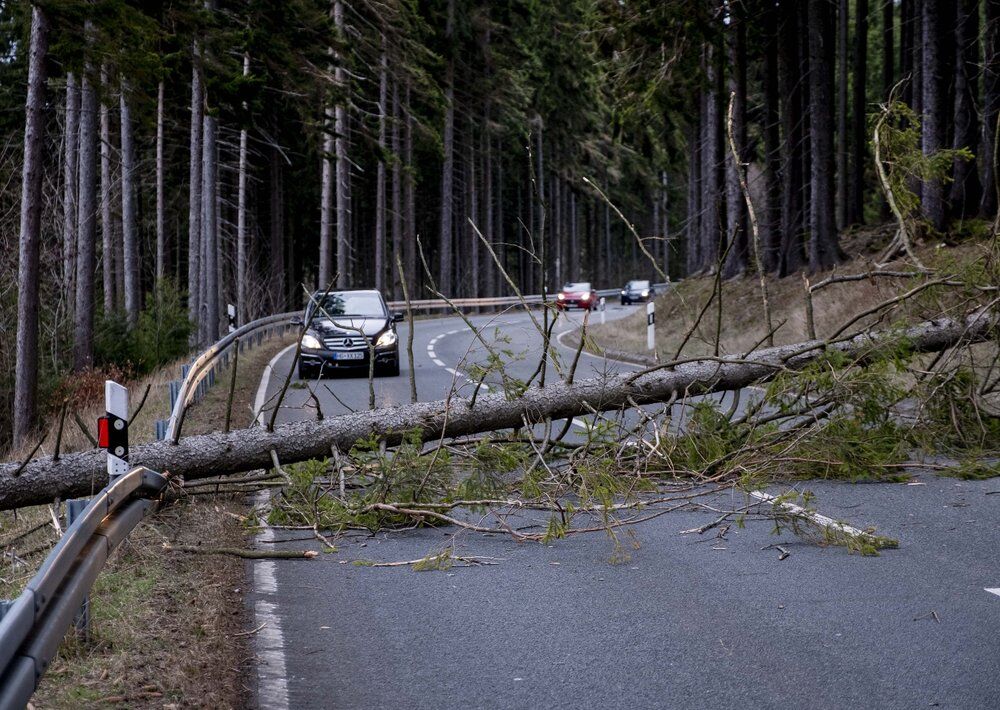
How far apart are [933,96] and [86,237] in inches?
643

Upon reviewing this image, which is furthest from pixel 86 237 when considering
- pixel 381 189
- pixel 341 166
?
pixel 381 189

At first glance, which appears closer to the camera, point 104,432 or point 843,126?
point 104,432

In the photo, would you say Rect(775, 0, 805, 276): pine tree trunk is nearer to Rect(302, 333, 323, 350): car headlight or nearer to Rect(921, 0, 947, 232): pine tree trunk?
Rect(921, 0, 947, 232): pine tree trunk

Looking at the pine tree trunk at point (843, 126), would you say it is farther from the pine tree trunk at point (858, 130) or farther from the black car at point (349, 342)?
the black car at point (349, 342)

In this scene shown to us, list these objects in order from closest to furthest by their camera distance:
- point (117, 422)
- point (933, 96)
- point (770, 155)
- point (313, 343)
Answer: point (117, 422)
point (313, 343)
point (933, 96)
point (770, 155)

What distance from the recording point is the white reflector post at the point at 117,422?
6.14 m

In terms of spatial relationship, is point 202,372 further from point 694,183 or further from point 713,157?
point 694,183

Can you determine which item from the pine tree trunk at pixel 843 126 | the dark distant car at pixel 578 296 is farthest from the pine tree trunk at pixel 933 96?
the dark distant car at pixel 578 296

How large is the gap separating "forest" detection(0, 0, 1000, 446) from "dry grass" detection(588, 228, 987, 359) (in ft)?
2.92

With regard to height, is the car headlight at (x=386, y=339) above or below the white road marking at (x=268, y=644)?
above

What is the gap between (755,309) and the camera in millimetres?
25453

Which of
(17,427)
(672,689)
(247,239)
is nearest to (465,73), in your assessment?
(247,239)

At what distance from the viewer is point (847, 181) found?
1265 inches

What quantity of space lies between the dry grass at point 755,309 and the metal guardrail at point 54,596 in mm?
12313
